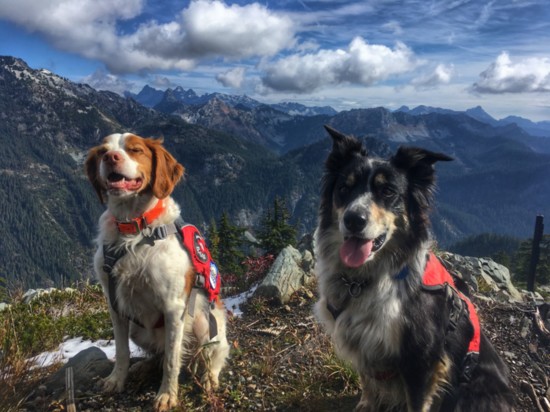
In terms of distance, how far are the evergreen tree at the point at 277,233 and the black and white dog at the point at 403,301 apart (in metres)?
12.8

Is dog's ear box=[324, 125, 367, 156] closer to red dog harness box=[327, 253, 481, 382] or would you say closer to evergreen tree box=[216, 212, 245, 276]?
red dog harness box=[327, 253, 481, 382]

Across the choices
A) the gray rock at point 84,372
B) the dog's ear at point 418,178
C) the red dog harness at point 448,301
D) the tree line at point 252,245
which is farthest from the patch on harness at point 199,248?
the tree line at point 252,245

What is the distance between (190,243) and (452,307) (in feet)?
9.32

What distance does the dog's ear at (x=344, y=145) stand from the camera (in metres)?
4.29

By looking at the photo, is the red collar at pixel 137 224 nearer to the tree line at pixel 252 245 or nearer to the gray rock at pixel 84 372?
the gray rock at pixel 84 372

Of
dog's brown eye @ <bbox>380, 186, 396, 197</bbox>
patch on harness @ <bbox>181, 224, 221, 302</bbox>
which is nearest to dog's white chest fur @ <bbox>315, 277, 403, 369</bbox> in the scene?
dog's brown eye @ <bbox>380, 186, 396, 197</bbox>

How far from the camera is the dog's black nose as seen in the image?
366 cm

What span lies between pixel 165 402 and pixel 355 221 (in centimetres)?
293

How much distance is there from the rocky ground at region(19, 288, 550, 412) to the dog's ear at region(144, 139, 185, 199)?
2.25 meters

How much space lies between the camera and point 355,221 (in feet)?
12.0

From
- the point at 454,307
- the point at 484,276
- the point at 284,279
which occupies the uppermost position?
the point at 454,307

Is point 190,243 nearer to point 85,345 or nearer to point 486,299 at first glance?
point 85,345

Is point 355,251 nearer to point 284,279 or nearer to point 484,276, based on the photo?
point 284,279

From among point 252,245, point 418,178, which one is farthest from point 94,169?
point 252,245
